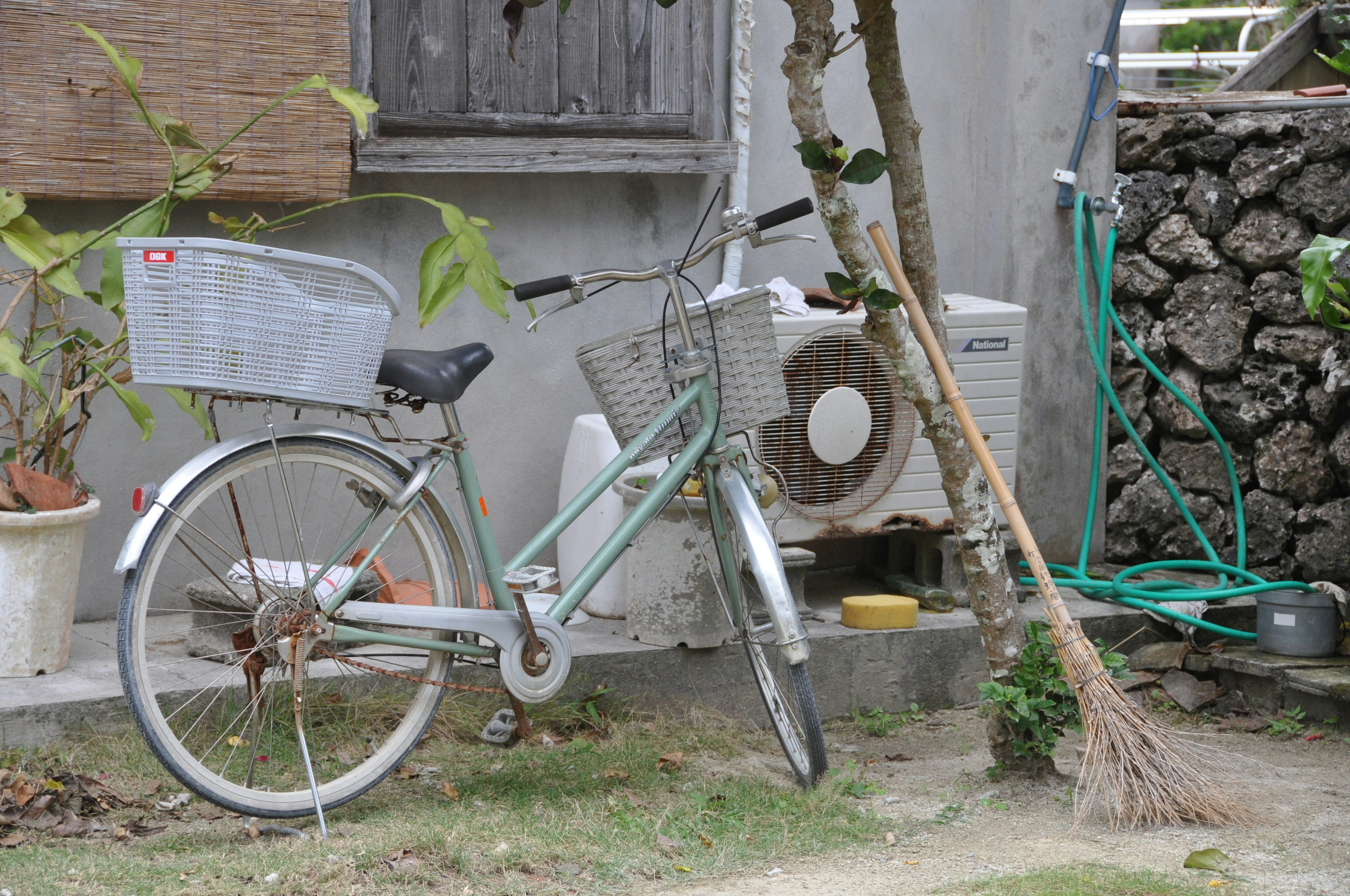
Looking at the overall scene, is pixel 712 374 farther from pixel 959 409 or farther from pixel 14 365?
pixel 14 365

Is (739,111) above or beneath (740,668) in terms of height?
above

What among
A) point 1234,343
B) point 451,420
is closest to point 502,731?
point 451,420

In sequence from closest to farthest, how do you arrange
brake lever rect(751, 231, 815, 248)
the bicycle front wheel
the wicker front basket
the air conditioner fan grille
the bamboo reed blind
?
the bicycle front wheel < brake lever rect(751, 231, 815, 248) < the wicker front basket < the bamboo reed blind < the air conditioner fan grille

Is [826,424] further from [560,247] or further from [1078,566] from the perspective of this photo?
[1078,566]

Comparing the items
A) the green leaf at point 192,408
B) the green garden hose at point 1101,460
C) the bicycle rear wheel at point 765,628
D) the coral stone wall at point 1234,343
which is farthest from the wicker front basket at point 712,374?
the coral stone wall at point 1234,343

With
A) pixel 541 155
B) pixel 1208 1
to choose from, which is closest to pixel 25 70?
pixel 541 155

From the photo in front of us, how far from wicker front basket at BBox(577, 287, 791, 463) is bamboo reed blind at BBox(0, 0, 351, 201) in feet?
4.14

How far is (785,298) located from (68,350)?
2.04m

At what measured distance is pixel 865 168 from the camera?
3.00 meters

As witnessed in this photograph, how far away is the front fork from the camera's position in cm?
312

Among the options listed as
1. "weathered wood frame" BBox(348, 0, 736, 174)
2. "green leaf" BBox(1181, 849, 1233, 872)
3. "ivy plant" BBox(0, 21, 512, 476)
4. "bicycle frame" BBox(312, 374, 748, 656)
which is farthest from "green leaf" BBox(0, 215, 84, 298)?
"green leaf" BBox(1181, 849, 1233, 872)

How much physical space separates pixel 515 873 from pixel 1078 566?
110 inches

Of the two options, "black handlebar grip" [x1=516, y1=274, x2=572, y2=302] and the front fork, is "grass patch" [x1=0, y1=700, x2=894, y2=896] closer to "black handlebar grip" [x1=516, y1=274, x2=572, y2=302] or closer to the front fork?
the front fork

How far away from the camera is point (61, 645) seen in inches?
135
